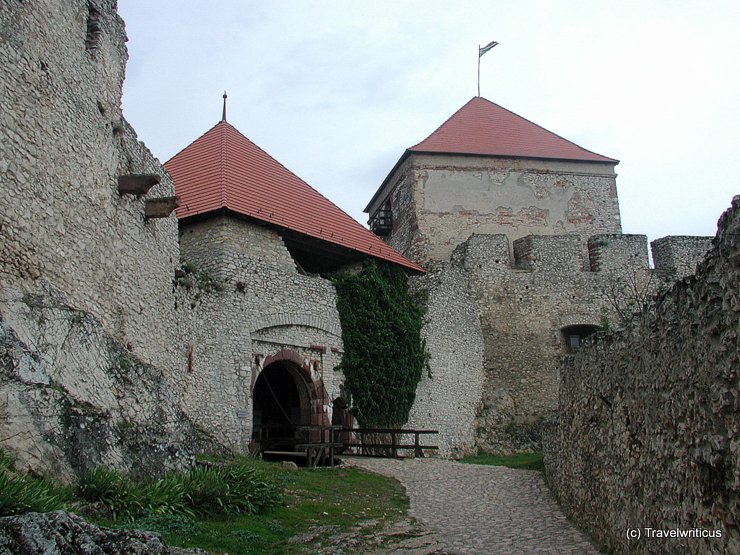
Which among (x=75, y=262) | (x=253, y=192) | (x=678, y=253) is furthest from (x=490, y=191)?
(x=75, y=262)

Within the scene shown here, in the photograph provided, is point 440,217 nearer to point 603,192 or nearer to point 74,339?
point 603,192

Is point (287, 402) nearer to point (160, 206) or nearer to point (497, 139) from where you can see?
point (160, 206)

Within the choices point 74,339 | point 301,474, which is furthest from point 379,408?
point 74,339

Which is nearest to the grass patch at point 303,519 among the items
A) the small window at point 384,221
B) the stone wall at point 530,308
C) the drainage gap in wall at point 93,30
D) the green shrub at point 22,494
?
the green shrub at point 22,494

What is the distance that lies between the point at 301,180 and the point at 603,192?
11.4 m

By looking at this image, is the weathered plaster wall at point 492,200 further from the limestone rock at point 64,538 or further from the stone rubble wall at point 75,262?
the limestone rock at point 64,538

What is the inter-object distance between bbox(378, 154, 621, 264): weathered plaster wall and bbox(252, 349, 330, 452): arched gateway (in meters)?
7.76

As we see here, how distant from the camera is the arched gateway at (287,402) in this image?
46.3ft

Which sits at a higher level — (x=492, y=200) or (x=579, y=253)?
(x=492, y=200)

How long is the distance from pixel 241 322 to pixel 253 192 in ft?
9.94

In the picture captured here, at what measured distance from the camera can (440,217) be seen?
73.8 feet

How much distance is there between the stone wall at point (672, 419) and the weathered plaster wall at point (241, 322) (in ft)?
21.8

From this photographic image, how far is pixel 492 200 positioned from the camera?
22.9 m

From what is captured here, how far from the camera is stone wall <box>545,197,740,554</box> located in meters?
3.76
